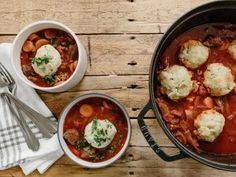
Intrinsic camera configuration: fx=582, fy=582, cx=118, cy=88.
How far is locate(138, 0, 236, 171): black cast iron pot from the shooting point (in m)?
1.68

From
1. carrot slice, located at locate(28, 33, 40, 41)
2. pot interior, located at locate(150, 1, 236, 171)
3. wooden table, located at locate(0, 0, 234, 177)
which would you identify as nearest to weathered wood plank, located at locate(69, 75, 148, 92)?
wooden table, located at locate(0, 0, 234, 177)

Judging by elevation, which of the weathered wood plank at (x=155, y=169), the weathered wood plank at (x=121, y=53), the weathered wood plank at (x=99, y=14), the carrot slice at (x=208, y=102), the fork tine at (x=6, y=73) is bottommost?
the weathered wood plank at (x=155, y=169)

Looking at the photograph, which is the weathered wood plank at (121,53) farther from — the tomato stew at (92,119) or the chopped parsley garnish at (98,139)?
the chopped parsley garnish at (98,139)

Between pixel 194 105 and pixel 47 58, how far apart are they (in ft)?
1.56

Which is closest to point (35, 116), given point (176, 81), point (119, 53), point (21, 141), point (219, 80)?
point (21, 141)

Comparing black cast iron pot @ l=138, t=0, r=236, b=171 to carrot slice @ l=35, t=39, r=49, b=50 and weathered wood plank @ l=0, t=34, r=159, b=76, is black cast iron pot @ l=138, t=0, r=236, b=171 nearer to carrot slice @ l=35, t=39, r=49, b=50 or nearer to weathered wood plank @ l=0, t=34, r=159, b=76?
weathered wood plank @ l=0, t=34, r=159, b=76

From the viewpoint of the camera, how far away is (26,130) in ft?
6.18

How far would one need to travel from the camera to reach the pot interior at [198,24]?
1687mm

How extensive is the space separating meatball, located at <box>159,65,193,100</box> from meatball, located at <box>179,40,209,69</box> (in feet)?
0.09

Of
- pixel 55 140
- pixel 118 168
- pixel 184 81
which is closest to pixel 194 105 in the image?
→ pixel 184 81

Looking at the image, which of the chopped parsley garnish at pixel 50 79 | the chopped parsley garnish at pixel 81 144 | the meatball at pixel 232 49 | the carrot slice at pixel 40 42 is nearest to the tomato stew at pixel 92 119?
the chopped parsley garnish at pixel 81 144

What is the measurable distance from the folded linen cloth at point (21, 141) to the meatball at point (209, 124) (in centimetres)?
45

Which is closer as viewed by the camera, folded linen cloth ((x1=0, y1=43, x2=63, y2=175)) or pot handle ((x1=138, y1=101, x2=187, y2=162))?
pot handle ((x1=138, y1=101, x2=187, y2=162))

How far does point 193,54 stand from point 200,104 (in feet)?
0.52
